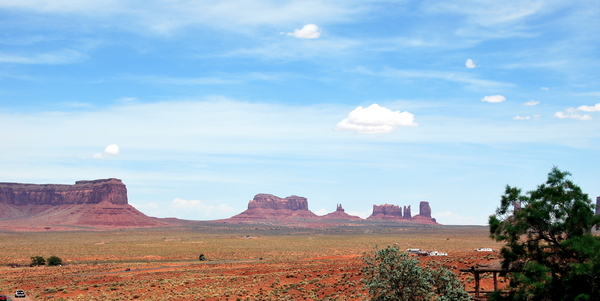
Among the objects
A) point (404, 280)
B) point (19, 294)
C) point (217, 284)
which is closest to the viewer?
point (404, 280)

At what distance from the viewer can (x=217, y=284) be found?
4334cm

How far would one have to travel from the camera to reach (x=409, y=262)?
2031 cm

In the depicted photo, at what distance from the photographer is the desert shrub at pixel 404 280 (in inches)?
806

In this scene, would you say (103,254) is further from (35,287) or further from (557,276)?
(557,276)

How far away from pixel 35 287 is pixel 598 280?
4121 cm

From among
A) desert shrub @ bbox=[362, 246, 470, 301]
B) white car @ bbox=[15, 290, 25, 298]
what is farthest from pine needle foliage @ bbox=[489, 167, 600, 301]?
white car @ bbox=[15, 290, 25, 298]

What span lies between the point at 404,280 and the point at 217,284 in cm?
2541

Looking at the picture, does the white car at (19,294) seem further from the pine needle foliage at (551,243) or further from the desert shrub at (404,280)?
the pine needle foliage at (551,243)

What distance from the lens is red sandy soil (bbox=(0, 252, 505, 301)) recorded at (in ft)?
123

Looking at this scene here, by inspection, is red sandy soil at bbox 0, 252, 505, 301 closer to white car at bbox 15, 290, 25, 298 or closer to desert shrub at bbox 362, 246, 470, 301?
white car at bbox 15, 290, 25, 298

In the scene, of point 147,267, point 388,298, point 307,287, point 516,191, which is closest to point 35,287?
point 147,267

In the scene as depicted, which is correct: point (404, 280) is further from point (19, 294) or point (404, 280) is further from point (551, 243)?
point (19, 294)

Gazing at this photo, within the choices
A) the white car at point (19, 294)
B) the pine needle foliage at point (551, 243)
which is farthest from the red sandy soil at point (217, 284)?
the pine needle foliage at point (551, 243)

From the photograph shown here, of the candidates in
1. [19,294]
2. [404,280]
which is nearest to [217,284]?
[19,294]
